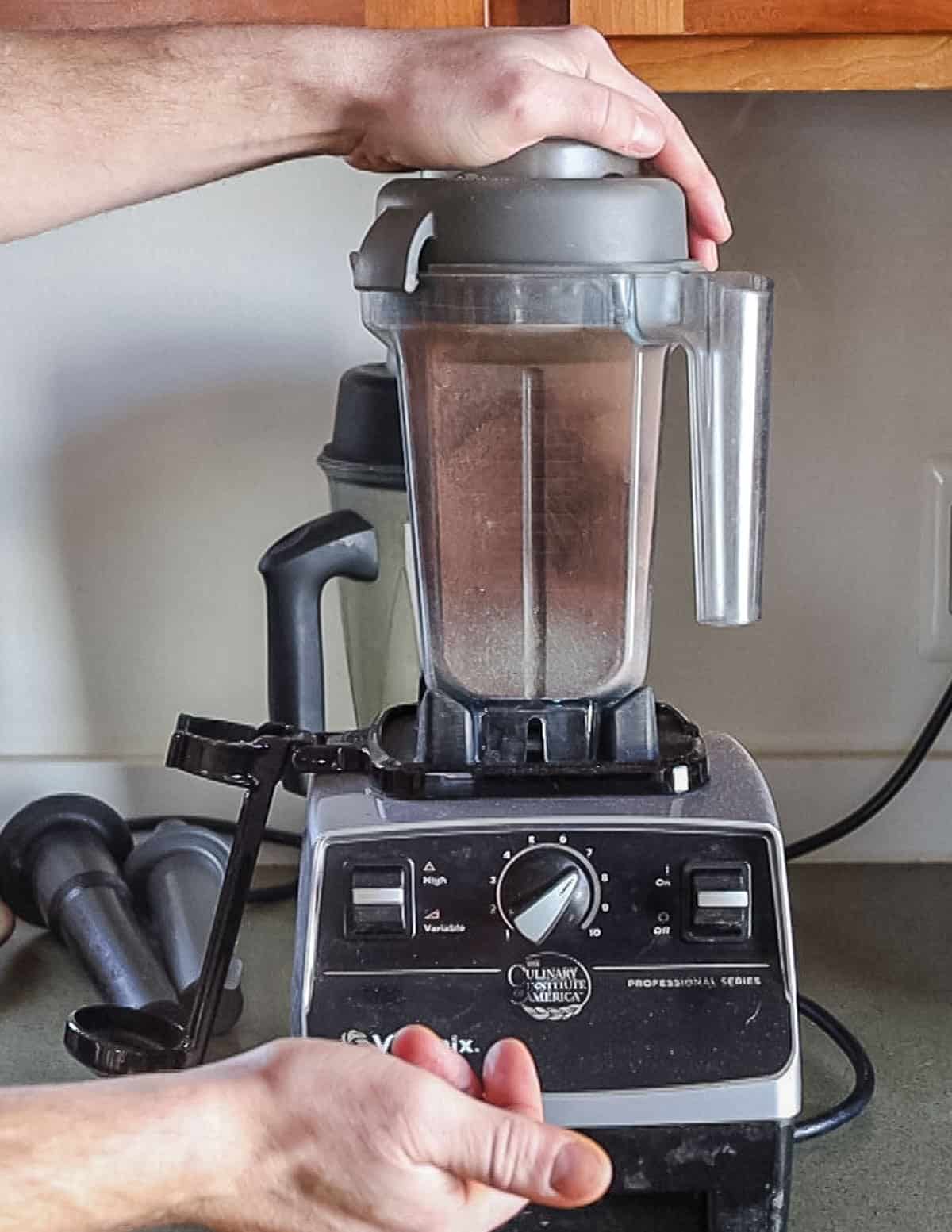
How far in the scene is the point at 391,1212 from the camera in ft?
1.91

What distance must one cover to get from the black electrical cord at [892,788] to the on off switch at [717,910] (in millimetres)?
520

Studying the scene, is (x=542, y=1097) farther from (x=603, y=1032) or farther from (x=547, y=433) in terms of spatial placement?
(x=547, y=433)

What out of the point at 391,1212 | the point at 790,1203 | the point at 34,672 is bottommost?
the point at 790,1203

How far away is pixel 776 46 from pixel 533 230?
0.23 m

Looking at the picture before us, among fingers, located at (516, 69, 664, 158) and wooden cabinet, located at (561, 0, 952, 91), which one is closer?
fingers, located at (516, 69, 664, 158)

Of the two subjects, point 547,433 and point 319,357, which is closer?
point 547,433

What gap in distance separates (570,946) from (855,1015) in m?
0.38

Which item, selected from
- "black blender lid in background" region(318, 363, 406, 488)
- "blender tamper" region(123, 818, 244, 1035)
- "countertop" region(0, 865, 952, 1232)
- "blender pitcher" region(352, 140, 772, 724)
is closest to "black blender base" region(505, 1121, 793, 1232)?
"countertop" region(0, 865, 952, 1232)

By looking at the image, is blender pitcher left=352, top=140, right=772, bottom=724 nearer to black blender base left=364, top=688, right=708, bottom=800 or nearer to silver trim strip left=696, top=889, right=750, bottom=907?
black blender base left=364, top=688, right=708, bottom=800

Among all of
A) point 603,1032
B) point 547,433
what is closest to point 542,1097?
point 603,1032

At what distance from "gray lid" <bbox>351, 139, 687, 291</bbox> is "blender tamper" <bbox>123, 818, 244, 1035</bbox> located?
0.46m

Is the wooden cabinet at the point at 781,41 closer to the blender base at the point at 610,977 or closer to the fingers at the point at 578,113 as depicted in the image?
the fingers at the point at 578,113

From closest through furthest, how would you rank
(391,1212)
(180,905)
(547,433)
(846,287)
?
(391,1212), (547,433), (180,905), (846,287)

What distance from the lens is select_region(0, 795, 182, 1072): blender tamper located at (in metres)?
0.89
